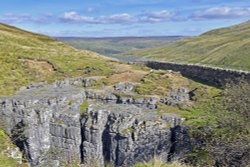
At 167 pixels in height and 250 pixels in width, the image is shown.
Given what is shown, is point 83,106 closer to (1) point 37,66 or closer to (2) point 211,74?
(1) point 37,66

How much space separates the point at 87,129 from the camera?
26.6 metres

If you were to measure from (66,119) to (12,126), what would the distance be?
374cm

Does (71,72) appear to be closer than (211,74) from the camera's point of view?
No

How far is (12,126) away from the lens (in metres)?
27.3

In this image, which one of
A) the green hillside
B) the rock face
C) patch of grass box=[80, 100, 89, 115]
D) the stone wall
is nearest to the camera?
the rock face

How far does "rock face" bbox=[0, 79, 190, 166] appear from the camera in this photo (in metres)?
24.8

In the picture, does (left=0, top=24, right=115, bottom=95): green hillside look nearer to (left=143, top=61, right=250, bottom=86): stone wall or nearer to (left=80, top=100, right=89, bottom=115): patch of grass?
(left=80, top=100, right=89, bottom=115): patch of grass

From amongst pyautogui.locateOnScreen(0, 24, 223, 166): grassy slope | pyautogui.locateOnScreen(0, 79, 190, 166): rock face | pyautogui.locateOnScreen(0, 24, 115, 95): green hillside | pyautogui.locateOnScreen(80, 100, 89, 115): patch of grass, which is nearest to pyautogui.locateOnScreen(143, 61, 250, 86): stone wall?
pyautogui.locateOnScreen(0, 24, 223, 166): grassy slope

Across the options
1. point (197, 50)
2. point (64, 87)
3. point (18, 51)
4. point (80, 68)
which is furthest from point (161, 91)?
point (197, 50)

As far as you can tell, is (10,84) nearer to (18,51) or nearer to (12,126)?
(12,126)

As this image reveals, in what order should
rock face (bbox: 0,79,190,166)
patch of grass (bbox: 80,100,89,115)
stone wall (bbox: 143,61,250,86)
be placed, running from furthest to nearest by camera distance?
stone wall (bbox: 143,61,250,86)
patch of grass (bbox: 80,100,89,115)
rock face (bbox: 0,79,190,166)

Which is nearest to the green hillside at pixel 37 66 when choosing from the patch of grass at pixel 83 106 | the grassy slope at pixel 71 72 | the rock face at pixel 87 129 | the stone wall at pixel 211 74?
the grassy slope at pixel 71 72

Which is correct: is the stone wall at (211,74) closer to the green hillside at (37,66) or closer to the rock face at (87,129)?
the green hillside at (37,66)

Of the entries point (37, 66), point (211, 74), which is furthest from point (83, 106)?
point (211, 74)
